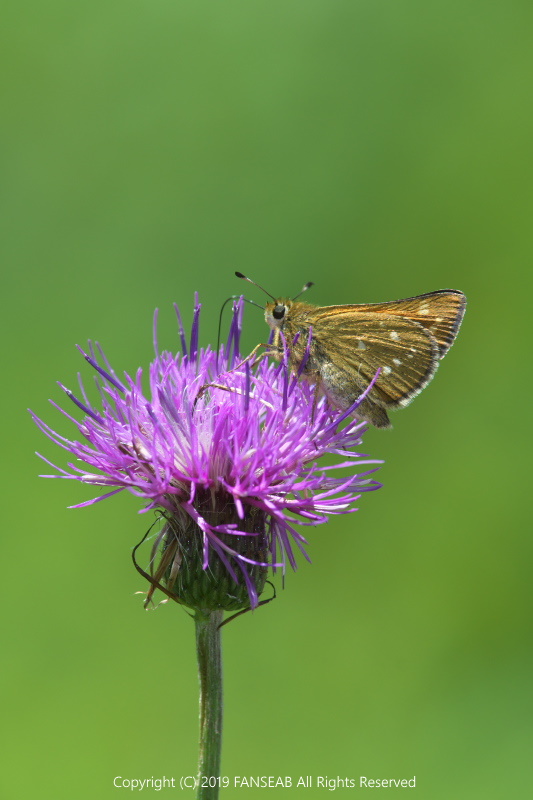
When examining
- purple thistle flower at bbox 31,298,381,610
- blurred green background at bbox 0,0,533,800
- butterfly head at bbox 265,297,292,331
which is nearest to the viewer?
purple thistle flower at bbox 31,298,381,610

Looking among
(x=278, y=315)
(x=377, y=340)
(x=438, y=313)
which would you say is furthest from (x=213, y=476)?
(x=438, y=313)

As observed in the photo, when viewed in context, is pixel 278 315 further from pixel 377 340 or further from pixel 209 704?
pixel 209 704

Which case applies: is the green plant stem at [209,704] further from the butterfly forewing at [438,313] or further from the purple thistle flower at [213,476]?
the butterfly forewing at [438,313]

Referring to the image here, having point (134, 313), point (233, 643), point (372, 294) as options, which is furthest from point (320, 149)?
point (233, 643)

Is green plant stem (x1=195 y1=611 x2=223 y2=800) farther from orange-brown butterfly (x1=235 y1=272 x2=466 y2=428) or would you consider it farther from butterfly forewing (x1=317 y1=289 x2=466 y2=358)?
butterfly forewing (x1=317 y1=289 x2=466 y2=358)

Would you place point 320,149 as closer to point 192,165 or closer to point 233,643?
point 192,165

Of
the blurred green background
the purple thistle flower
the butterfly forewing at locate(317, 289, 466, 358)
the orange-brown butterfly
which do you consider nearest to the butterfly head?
the orange-brown butterfly

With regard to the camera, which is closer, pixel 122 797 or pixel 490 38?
pixel 122 797
